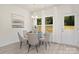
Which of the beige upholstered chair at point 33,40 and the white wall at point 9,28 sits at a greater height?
the white wall at point 9,28

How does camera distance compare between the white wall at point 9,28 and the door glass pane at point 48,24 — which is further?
the door glass pane at point 48,24

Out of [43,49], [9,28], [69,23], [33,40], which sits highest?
[69,23]

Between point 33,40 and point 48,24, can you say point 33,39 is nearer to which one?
point 33,40

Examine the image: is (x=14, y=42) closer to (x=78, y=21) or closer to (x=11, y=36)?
(x=11, y=36)

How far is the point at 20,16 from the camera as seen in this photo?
3115mm

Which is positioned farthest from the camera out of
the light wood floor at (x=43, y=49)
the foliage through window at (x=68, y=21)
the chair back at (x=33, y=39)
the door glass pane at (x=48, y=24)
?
the foliage through window at (x=68, y=21)

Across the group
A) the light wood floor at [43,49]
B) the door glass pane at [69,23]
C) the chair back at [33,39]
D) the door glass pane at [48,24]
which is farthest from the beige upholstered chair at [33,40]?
the door glass pane at [69,23]

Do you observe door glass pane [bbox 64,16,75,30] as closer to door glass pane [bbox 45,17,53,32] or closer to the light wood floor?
door glass pane [bbox 45,17,53,32]

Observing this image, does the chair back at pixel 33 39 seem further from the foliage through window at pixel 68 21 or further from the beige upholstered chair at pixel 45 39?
the foliage through window at pixel 68 21

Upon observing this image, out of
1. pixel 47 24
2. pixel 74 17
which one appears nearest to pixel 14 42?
pixel 47 24

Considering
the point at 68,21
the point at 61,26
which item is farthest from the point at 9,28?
the point at 68,21

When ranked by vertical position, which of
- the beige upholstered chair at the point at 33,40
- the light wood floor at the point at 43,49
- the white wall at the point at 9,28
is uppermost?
the white wall at the point at 9,28

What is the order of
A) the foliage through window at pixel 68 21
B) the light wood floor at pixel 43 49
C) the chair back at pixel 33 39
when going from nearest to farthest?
the light wood floor at pixel 43 49, the chair back at pixel 33 39, the foliage through window at pixel 68 21
